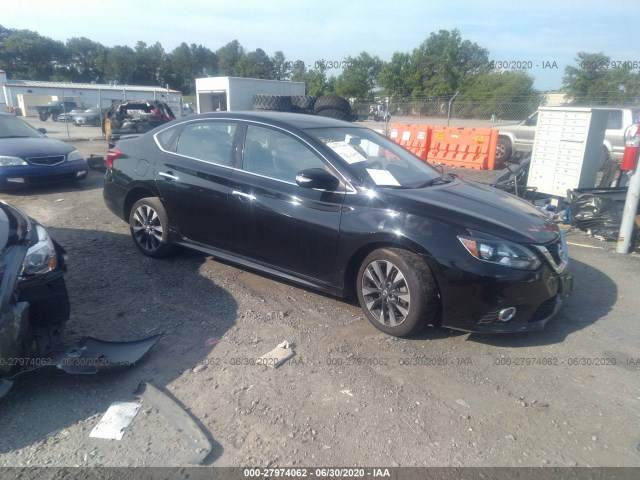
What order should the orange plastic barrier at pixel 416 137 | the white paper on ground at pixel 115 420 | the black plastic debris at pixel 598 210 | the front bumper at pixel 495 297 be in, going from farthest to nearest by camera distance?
the orange plastic barrier at pixel 416 137
the black plastic debris at pixel 598 210
the front bumper at pixel 495 297
the white paper on ground at pixel 115 420

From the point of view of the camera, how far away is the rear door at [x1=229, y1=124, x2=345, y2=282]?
3.97 m

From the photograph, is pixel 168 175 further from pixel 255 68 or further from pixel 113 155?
pixel 255 68

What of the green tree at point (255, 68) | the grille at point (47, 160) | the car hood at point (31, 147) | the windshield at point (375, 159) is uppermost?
the green tree at point (255, 68)

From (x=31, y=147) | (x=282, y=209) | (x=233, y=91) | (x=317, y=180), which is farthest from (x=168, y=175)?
(x=233, y=91)

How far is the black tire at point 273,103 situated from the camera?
17.6 metres

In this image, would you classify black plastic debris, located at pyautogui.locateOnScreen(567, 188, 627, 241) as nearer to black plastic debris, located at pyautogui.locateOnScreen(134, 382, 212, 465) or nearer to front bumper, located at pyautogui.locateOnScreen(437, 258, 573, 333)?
front bumper, located at pyautogui.locateOnScreen(437, 258, 573, 333)

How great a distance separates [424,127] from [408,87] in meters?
27.6

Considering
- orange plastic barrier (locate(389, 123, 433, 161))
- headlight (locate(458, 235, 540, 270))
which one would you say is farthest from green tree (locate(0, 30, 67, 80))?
headlight (locate(458, 235, 540, 270))

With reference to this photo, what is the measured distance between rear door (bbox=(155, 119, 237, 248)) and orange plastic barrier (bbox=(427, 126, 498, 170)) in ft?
32.9

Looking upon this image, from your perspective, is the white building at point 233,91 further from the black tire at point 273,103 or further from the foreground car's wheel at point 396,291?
the foreground car's wheel at point 396,291

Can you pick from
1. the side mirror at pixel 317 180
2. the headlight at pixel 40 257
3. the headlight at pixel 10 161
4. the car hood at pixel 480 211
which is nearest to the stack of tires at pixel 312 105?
the headlight at pixel 10 161

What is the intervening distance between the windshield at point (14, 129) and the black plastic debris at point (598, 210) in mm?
9931

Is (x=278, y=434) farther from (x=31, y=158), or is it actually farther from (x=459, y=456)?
(x=31, y=158)

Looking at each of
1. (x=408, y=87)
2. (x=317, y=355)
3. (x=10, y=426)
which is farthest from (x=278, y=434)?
(x=408, y=87)
